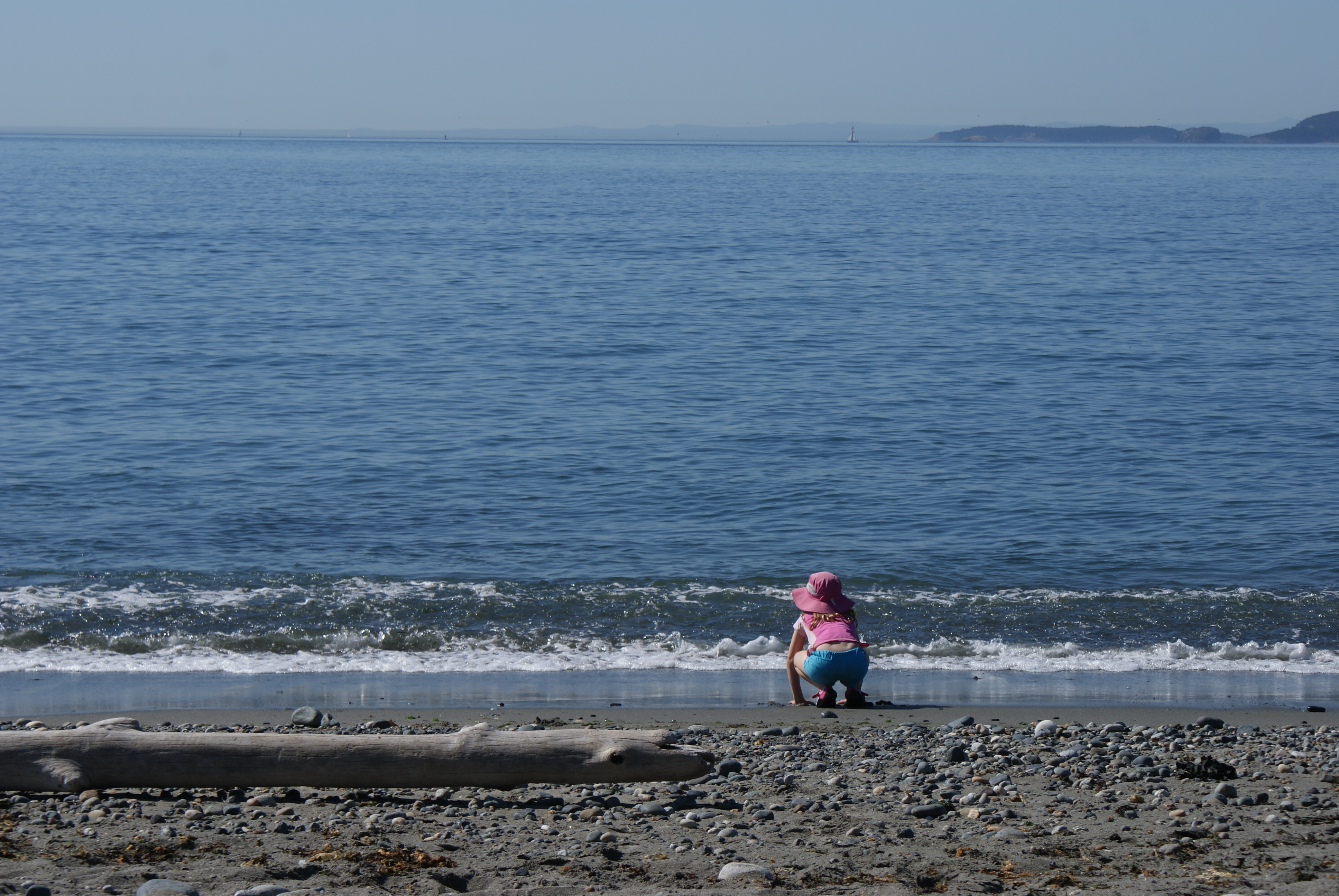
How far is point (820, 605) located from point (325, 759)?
190 inches

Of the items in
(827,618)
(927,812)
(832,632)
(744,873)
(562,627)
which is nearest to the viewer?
(744,873)

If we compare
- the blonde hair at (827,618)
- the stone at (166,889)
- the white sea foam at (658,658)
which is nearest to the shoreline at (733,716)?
the blonde hair at (827,618)

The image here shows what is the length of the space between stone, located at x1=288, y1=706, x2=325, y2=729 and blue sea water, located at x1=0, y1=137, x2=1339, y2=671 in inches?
95.0

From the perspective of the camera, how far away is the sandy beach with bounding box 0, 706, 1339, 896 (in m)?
5.73

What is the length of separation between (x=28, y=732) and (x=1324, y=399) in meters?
24.7

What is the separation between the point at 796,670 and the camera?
10.4 metres

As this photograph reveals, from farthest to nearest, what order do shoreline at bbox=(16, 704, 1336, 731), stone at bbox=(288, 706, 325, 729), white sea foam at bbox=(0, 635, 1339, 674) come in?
white sea foam at bbox=(0, 635, 1339, 674) → shoreline at bbox=(16, 704, 1336, 731) → stone at bbox=(288, 706, 325, 729)

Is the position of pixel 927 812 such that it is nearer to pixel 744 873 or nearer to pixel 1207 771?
pixel 744 873

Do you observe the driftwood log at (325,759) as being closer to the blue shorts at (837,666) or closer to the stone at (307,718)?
the stone at (307,718)

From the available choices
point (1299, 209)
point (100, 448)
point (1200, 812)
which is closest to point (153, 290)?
point (100, 448)

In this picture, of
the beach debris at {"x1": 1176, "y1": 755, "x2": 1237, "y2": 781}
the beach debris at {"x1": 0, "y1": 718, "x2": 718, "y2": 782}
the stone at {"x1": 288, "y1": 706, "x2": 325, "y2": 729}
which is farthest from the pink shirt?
the stone at {"x1": 288, "y1": 706, "x2": 325, "y2": 729}

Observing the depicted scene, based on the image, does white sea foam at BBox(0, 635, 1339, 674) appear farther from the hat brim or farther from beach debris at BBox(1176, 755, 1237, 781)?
beach debris at BBox(1176, 755, 1237, 781)

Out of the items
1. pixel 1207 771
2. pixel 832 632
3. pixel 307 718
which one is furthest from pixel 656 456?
pixel 1207 771

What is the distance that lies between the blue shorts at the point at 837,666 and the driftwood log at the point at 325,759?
3246mm
